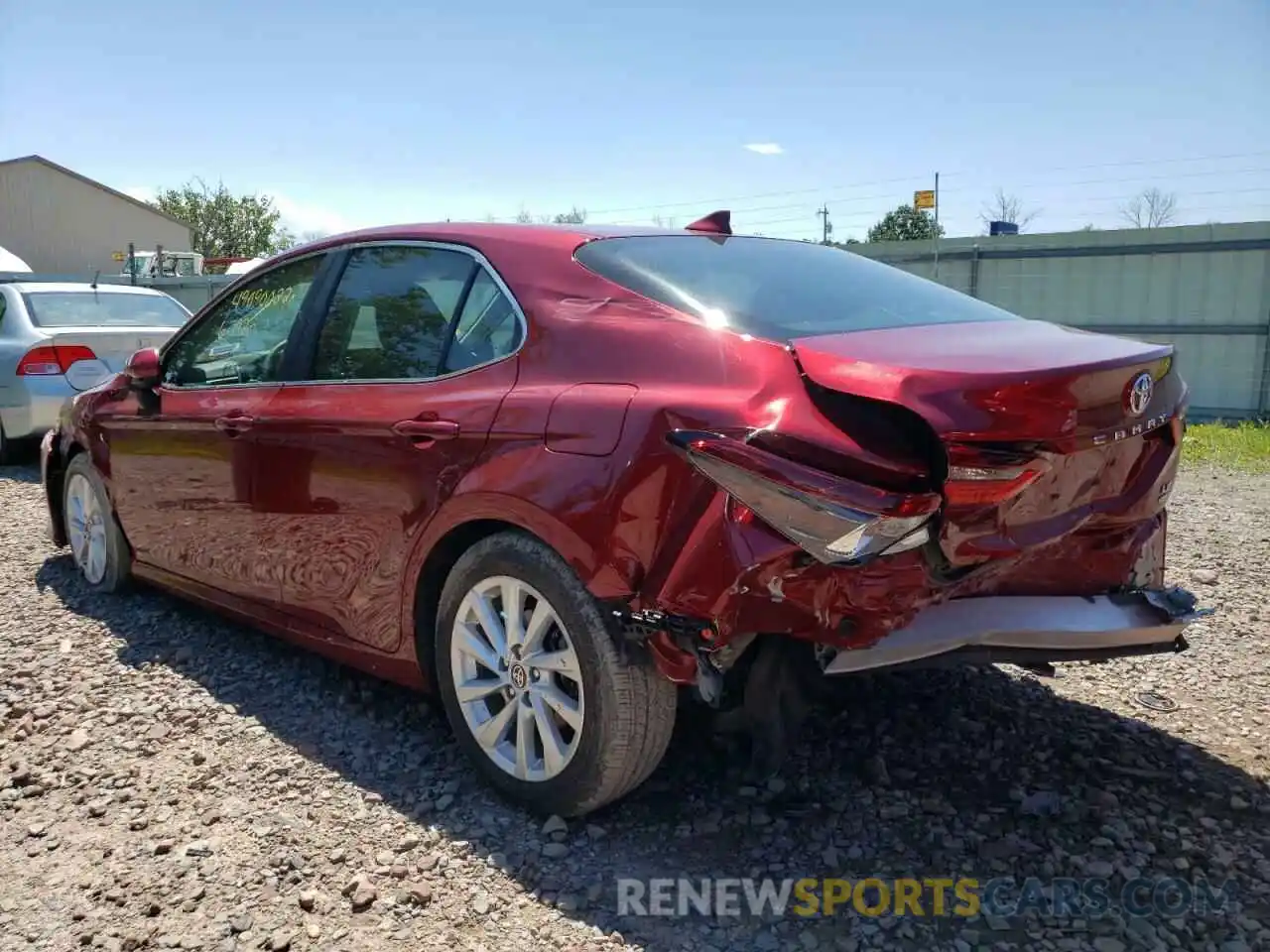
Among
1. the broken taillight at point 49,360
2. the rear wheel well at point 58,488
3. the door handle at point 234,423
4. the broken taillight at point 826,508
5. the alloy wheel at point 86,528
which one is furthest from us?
the broken taillight at point 49,360

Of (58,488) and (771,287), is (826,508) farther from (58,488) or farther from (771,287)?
(58,488)

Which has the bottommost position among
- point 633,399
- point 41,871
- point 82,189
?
point 41,871

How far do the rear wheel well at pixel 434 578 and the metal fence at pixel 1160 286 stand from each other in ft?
29.8

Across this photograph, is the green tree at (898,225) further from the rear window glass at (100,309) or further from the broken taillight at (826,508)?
the broken taillight at (826,508)

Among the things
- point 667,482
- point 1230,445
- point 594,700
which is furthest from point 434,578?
point 1230,445

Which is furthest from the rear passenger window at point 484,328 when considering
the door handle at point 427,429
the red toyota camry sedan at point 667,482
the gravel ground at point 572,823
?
the gravel ground at point 572,823

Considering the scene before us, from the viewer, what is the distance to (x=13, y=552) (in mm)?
5723

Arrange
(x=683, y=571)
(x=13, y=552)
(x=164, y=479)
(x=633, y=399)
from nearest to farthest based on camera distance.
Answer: (x=683, y=571)
(x=633, y=399)
(x=164, y=479)
(x=13, y=552)

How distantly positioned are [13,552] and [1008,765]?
17.5 ft

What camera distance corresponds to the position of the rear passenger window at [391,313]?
3.16 metres

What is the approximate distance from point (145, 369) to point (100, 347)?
4607 mm

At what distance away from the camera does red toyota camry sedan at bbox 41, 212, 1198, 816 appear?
7.32 feet

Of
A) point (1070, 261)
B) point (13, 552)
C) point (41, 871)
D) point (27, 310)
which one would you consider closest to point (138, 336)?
point (27, 310)

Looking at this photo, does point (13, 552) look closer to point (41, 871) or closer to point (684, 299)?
point (41, 871)
